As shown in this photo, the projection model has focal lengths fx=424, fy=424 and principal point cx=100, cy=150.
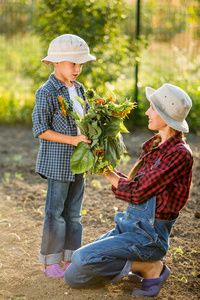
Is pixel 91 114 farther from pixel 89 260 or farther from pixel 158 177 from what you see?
pixel 89 260

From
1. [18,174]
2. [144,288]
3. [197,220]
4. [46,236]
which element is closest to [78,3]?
[18,174]

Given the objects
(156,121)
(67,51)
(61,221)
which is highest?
(67,51)

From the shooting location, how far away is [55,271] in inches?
119

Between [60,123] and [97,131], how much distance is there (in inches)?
12.6

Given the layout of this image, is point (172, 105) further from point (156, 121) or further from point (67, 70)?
point (67, 70)

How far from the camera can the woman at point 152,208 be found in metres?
2.60

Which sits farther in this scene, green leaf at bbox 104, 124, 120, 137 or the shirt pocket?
the shirt pocket

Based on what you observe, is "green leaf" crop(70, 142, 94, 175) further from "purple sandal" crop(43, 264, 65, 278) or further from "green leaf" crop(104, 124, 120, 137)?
"purple sandal" crop(43, 264, 65, 278)

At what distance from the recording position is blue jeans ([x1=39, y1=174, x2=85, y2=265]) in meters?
2.93

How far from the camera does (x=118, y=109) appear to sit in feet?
8.93

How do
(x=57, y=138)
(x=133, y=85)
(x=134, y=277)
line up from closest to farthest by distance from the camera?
(x=57, y=138), (x=134, y=277), (x=133, y=85)

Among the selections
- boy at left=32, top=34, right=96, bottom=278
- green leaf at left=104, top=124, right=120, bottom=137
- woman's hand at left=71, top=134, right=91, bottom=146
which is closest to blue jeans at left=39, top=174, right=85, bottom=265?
boy at left=32, top=34, right=96, bottom=278

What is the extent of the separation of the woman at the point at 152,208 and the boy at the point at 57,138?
1.10 feet

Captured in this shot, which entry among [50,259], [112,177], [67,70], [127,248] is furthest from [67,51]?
[50,259]
